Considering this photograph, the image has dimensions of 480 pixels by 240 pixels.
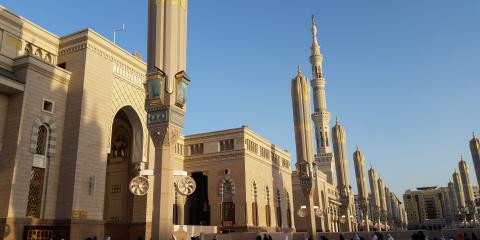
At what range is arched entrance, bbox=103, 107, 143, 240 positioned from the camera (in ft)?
108

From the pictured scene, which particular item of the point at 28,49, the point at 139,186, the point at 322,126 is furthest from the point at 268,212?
the point at 322,126

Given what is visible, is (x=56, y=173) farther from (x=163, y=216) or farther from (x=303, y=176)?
(x=303, y=176)

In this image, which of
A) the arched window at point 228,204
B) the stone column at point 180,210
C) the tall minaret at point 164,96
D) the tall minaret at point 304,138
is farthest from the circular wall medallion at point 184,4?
the arched window at point 228,204

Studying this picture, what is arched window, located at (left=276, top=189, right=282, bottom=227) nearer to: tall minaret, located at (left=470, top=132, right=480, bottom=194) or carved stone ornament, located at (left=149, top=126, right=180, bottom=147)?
tall minaret, located at (left=470, top=132, right=480, bottom=194)

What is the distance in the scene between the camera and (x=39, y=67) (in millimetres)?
25719

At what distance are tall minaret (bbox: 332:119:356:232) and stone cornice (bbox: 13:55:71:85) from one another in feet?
134

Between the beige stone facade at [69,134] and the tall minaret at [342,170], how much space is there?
3232 centimetres

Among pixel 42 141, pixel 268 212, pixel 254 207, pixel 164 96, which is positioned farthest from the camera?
pixel 268 212

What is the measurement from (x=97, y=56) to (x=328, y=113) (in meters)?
67.7

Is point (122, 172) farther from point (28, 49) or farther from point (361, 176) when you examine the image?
point (361, 176)

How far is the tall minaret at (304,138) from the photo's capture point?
40656 millimetres

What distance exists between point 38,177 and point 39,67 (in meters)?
7.09

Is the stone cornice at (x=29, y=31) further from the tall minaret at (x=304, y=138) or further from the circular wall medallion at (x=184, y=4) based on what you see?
the tall minaret at (x=304, y=138)

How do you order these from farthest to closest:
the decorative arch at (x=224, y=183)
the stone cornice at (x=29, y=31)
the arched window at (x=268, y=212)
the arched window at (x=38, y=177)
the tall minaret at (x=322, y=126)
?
the tall minaret at (x=322, y=126) → the arched window at (x=268, y=212) → the decorative arch at (x=224, y=183) → the stone cornice at (x=29, y=31) → the arched window at (x=38, y=177)
